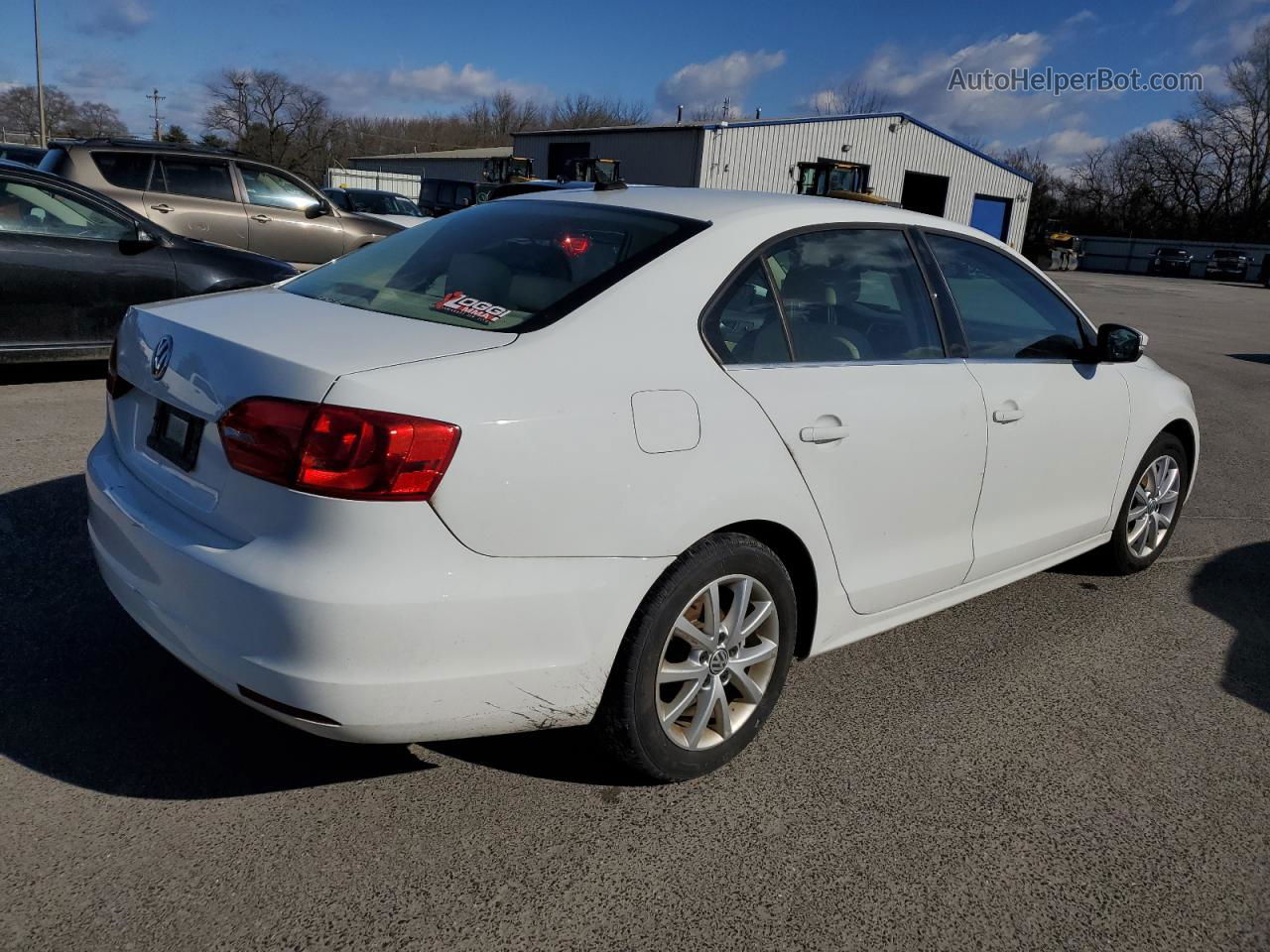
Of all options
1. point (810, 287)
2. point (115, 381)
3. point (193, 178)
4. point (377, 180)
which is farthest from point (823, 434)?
point (377, 180)

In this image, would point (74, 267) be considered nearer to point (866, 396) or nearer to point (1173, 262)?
point (866, 396)

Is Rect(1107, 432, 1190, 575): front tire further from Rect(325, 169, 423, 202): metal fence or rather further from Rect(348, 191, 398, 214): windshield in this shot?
Rect(325, 169, 423, 202): metal fence

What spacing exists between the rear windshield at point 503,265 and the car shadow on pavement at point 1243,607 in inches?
106

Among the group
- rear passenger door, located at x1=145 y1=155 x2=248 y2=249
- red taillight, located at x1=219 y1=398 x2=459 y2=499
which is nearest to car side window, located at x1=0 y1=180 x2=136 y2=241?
rear passenger door, located at x1=145 y1=155 x2=248 y2=249

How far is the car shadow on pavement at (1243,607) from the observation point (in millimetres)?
3686

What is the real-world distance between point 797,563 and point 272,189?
9752 millimetres

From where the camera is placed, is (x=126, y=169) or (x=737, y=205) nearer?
(x=737, y=205)

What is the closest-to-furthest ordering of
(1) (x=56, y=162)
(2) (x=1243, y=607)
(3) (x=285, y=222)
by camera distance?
(2) (x=1243, y=607), (1) (x=56, y=162), (3) (x=285, y=222)

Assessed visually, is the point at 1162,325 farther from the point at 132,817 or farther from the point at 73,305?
the point at 132,817

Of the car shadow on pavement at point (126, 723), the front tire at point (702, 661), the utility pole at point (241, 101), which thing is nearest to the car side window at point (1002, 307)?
the front tire at point (702, 661)

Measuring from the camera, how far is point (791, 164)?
37.6 metres

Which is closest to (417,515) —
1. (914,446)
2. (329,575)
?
(329,575)

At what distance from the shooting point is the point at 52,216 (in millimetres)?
6734

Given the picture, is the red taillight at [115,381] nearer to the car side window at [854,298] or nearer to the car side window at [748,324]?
the car side window at [748,324]
